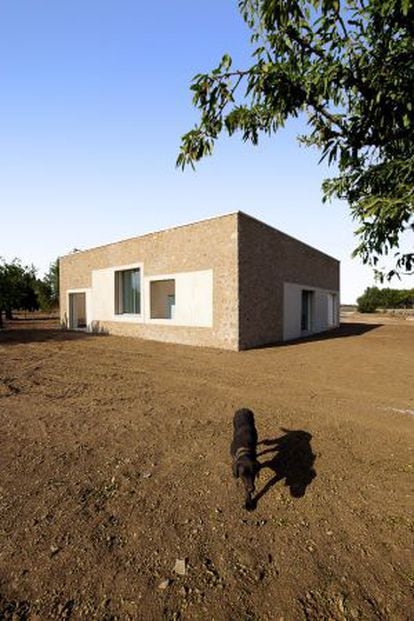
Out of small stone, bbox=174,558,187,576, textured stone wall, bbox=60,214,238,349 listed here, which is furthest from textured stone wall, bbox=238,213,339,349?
small stone, bbox=174,558,187,576

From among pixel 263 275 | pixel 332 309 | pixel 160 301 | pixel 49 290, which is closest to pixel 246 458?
pixel 263 275

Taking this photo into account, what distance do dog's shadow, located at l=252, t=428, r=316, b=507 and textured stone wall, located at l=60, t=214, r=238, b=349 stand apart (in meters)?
8.86

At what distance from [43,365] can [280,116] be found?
1006cm

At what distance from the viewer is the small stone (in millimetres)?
2469

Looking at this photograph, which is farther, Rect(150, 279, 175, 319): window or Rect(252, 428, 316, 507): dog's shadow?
Rect(150, 279, 175, 319): window

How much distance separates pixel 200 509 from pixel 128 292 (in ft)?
55.5

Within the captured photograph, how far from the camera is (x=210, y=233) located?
14625 millimetres

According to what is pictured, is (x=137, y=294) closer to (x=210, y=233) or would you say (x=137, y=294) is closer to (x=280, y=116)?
(x=210, y=233)

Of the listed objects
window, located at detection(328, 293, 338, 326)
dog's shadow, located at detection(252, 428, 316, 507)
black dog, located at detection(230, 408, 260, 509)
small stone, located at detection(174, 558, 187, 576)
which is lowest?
small stone, located at detection(174, 558, 187, 576)

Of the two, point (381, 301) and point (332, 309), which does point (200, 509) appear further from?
point (381, 301)

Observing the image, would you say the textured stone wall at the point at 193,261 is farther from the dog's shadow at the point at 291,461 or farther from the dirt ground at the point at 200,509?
the dog's shadow at the point at 291,461

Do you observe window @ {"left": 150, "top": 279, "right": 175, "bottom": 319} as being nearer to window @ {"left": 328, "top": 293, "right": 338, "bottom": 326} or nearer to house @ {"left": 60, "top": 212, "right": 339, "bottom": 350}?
house @ {"left": 60, "top": 212, "right": 339, "bottom": 350}

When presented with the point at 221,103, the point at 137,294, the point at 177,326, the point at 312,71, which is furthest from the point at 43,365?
the point at 312,71

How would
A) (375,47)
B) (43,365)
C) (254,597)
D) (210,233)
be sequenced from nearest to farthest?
(254,597) → (375,47) → (43,365) → (210,233)
